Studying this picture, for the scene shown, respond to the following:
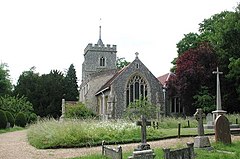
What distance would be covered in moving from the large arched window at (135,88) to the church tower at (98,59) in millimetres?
15339

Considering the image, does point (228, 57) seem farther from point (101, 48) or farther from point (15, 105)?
point (15, 105)

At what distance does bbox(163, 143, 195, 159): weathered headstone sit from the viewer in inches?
330

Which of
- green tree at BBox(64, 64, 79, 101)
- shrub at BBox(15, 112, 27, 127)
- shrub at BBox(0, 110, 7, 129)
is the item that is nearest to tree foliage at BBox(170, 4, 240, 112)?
shrub at BBox(0, 110, 7, 129)

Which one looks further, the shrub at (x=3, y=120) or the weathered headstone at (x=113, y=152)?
the shrub at (x=3, y=120)

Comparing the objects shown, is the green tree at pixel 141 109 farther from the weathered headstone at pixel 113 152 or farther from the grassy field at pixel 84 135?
the weathered headstone at pixel 113 152

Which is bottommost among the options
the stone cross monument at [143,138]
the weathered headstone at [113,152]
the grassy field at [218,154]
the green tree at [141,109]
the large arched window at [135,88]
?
the grassy field at [218,154]

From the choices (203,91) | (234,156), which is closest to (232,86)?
(203,91)

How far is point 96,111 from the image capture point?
43.7 meters

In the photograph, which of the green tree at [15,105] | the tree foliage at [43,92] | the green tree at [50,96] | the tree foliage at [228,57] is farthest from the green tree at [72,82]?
the tree foliage at [228,57]

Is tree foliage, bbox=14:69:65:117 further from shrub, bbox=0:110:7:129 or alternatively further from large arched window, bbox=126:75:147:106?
shrub, bbox=0:110:7:129

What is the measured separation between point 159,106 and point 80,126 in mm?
18907

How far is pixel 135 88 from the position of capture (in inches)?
1455

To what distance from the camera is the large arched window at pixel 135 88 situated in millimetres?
36594

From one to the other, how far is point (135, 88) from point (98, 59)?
54.3 ft
